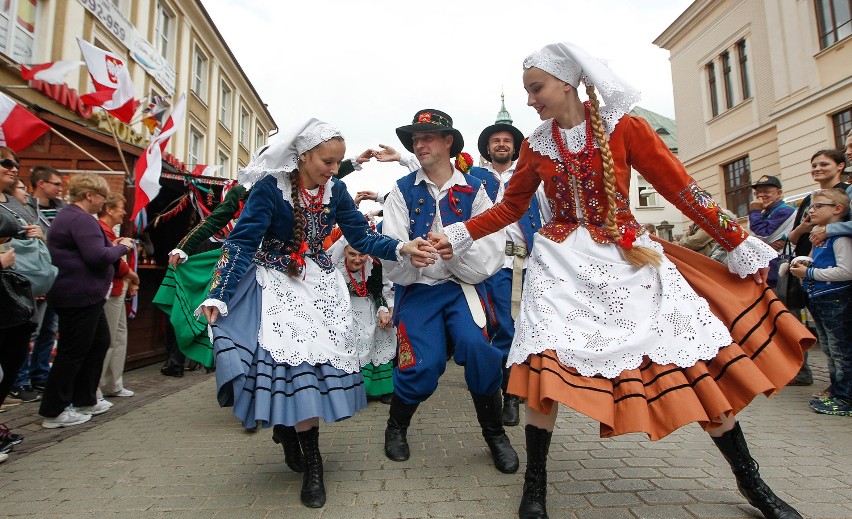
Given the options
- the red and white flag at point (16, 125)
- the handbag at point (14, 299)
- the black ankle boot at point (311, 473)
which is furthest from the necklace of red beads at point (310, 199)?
the red and white flag at point (16, 125)

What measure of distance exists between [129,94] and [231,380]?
7.58 metres

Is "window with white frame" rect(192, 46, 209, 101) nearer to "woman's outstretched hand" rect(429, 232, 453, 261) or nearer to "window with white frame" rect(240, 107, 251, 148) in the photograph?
"window with white frame" rect(240, 107, 251, 148)

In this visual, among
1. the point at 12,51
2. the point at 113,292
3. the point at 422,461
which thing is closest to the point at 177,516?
the point at 422,461

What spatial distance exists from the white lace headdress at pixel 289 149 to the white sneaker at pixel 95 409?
9.94ft

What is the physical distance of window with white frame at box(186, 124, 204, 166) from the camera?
18.5 metres

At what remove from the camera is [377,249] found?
2.98 metres

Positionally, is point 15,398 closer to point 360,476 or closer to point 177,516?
point 177,516

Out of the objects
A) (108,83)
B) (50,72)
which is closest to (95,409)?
(108,83)

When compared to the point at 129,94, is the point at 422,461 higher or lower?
lower

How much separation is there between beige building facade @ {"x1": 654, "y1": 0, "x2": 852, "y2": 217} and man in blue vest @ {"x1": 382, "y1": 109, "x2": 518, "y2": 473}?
12.9 m

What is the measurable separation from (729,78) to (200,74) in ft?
64.0

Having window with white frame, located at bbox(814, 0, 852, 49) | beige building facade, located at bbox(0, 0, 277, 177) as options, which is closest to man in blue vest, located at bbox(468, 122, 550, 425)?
beige building facade, located at bbox(0, 0, 277, 177)

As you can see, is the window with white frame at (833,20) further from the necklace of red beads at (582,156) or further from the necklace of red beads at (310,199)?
the necklace of red beads at (310,199)

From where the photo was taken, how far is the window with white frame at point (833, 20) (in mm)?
12500
